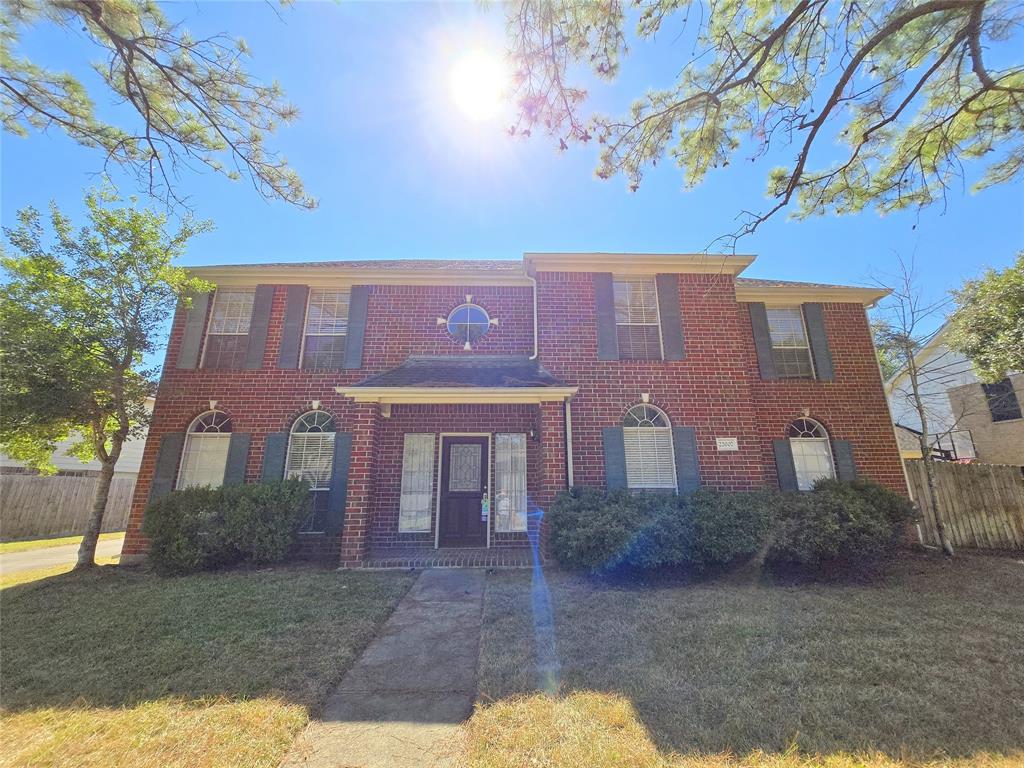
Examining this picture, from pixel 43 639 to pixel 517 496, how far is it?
6431 mm

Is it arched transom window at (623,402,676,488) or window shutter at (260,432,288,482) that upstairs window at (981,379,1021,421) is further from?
window shutter at (260,432,288,482)

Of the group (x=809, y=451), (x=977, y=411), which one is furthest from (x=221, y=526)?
(x=977, y=411)

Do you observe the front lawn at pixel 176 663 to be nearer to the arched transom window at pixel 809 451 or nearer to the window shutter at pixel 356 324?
the window shutter at pixel 356 324

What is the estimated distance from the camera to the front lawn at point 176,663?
2576mm

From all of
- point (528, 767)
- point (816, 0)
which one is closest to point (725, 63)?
point (816, 0)

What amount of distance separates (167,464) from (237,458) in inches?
52.5

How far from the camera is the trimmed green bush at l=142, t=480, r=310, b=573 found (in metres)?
6.72

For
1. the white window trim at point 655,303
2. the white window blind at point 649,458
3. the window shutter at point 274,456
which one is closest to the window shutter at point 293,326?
the window shutter at point 274,456

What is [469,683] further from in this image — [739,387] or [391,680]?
[739,387]

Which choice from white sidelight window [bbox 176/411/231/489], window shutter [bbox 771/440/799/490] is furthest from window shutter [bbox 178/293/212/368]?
window shutter [bbox 771/440/799/490]

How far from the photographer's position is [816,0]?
4234 millimetres

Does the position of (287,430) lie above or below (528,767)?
above

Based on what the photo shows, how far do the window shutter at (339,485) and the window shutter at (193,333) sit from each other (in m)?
3.63

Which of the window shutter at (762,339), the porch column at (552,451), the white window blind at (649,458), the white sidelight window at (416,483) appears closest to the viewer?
the porch column at (552,451)
